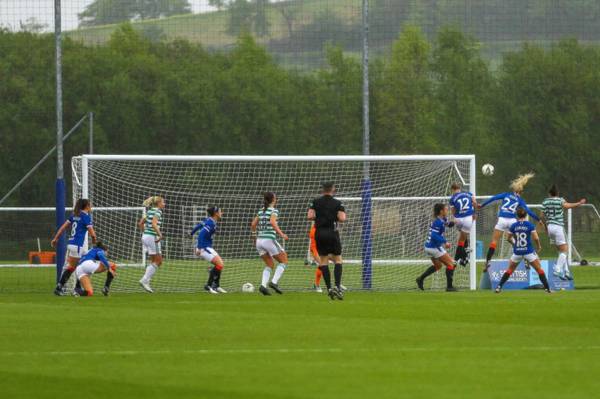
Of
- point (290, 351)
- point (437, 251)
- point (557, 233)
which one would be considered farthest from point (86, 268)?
point (290, 351)

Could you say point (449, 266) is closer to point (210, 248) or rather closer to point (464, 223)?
point (464, 223)

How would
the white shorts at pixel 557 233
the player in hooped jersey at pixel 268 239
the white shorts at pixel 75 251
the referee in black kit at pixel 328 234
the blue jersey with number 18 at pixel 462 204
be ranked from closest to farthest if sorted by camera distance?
the referee in black kit at pixel 328 234, the white shorts at pixel 75 251, the player in hooped jersey at pixel 268 239, the blue jersey with number 18 at pixel 462 204, the white shorts at pixel 557 233

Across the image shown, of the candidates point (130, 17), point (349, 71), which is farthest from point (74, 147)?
point (130, 17)

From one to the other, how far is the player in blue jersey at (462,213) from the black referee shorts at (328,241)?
17.0 ft

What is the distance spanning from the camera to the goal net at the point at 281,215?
97.1ft

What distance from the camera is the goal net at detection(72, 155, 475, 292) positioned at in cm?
2959

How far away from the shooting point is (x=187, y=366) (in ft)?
41.2

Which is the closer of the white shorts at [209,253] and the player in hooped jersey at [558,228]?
the white shorts at [209,253]

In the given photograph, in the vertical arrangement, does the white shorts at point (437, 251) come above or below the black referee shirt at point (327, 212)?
below

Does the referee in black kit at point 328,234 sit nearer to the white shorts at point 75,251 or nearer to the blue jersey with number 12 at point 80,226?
the blue jersey with number 12 at point 80,226

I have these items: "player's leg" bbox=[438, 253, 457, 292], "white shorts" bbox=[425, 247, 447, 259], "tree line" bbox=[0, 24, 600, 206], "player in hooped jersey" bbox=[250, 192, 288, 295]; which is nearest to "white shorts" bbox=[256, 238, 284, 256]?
"player in hooped jersey" bbox=[250, 192, 288, 295]

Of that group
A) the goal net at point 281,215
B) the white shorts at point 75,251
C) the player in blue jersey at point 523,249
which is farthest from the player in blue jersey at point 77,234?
the player in blue jersey at point 523,249

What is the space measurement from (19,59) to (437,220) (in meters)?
36.1

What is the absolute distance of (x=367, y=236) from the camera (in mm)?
30297
